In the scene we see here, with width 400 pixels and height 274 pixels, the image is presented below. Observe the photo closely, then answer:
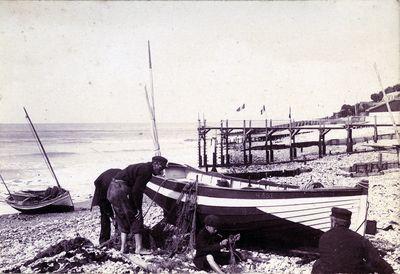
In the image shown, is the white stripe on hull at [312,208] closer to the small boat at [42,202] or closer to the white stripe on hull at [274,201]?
the white stripe on hull at [274,201]

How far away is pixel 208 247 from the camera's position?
18.3ft

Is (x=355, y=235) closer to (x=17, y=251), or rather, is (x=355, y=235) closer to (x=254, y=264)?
(x=254, y=264)

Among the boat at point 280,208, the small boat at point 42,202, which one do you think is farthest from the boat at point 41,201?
the boat at point 280,208

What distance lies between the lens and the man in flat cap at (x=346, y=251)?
3.95 meters

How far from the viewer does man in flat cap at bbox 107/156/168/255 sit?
629 cm

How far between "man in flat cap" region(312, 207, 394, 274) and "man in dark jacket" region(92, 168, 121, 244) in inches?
169

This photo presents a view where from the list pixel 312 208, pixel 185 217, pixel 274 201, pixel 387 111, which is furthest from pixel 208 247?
pixel 387 111

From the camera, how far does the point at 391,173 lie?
1534 centimetres

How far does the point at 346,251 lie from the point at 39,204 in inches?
498

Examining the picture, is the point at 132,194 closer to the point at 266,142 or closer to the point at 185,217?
the point at 185,217

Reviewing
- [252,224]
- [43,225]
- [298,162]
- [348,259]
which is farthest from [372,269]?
[298,162]

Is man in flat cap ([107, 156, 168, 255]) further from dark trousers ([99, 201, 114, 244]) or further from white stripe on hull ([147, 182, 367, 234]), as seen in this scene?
white stripe on hull ([147, 182, 367, 234])

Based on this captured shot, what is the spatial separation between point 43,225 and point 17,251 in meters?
3.51

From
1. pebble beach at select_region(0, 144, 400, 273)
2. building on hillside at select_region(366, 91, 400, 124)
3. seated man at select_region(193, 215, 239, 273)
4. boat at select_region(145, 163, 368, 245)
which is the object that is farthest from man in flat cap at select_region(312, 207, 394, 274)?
building on hillside at select_region(366, 91, 400, 124)
